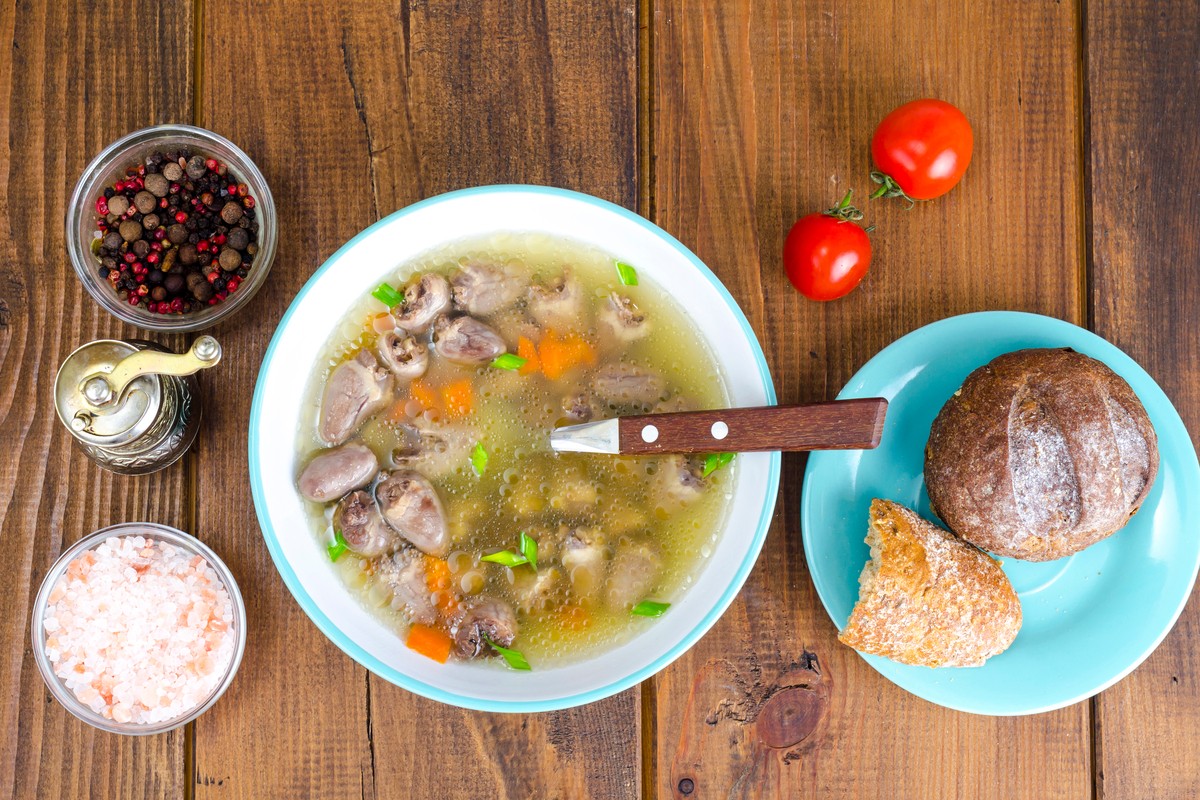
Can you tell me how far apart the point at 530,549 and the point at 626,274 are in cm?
47

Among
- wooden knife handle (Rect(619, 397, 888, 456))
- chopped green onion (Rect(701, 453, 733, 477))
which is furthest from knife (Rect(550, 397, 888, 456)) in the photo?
chopped green onion (Rect(701, 453, 733, 477))

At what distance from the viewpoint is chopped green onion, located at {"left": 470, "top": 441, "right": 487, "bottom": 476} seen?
4.56 ft

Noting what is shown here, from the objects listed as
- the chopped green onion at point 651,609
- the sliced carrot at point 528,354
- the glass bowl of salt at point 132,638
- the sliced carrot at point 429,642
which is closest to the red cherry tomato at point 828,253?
the sliced carrot at point 528,354

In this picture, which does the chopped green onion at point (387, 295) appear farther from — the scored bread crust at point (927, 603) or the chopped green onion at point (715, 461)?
the scored bread crust at point (927, 603)

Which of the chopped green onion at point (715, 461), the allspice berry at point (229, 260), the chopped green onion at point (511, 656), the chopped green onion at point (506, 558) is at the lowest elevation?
the chopped green onion at point (511, 656)

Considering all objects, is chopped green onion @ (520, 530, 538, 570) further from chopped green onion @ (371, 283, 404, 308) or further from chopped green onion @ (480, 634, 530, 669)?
chopped green onion @ (371, 283, 404, 308)

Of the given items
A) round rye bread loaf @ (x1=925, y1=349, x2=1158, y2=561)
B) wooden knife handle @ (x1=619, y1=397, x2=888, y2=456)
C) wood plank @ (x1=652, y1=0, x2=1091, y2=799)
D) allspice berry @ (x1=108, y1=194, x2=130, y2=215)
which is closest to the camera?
wooden knife handle @ (x1=619, y1=397, x2=888, y2=456)

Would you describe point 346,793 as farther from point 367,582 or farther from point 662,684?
point 662,684

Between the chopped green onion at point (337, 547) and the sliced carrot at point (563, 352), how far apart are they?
0.43 meters

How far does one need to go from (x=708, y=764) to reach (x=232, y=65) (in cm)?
155

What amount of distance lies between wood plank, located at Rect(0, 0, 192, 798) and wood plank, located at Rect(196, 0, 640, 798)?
10cm

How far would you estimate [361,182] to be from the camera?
155cm

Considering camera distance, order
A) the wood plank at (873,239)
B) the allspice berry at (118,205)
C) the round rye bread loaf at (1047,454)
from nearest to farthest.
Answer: the round rye bread loaf at (1047,454) → the allspice berry at (118,205) → the wood plank at (873,239)

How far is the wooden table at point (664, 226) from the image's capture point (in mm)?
1547
